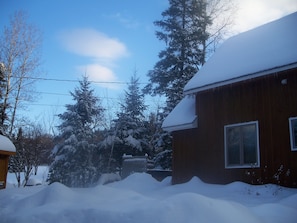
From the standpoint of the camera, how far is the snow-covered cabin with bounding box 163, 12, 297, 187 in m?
9.02

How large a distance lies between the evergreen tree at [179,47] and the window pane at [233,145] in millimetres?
11599

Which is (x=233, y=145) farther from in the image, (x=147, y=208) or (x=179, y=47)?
(x=179, y=47)

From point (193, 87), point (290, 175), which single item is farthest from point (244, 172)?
point (193, 87)

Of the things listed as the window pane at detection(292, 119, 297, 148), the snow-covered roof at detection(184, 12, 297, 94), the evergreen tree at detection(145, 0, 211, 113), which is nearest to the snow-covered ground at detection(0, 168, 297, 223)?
the window pane at detection(292, 119, 297, 148)

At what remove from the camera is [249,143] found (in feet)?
32.4

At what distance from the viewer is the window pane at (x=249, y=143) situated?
9734 mm

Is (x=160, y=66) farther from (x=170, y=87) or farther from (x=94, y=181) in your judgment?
(x=94, y=181)

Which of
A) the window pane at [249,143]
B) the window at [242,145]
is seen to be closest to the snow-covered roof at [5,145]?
the window at [242,145]

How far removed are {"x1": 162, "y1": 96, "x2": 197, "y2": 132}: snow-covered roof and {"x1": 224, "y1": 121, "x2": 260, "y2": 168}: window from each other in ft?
4.95

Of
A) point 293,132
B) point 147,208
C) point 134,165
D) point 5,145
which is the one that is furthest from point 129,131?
point 147,208

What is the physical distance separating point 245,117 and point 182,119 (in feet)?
8.99

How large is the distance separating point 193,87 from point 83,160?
31.5 feet

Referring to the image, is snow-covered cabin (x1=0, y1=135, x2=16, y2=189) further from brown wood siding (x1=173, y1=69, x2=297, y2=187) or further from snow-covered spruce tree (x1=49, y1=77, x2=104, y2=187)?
brown wood siding (x1=173, y1=69, x2=297, y2=187)

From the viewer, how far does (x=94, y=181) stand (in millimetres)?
18781
